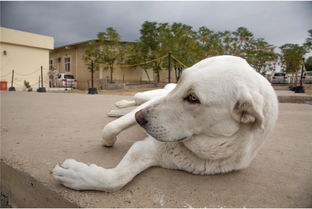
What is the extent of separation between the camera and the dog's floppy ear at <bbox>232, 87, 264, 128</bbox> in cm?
101

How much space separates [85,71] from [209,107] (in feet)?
78.0

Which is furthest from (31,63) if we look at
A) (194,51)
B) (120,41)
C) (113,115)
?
(113,115)

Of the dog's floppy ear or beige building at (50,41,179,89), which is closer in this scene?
the dog's floppy ear

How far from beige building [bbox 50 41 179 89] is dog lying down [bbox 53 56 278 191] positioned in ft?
64.0

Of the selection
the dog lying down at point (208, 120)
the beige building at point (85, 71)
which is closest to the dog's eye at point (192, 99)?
the dog lying down at point (208, 120)

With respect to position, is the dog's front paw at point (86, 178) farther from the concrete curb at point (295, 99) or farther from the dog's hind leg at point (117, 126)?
the concrete curb at point (295, 99)

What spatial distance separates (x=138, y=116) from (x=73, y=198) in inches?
22.0

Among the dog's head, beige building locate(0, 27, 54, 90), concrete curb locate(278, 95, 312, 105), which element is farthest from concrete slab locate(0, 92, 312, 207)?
beige building locate(0, 27, 54, 90)

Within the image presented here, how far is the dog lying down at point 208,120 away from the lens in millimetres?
1046

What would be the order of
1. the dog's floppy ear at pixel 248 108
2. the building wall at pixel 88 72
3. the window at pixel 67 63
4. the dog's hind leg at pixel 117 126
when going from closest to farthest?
the dog's floppy ear at pixel 248 108
the dog's hind leg at pixel 117 126
the building wall at pixel 88 72
the window at pixel 67 63

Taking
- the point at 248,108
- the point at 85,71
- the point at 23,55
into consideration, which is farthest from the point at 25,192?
the point at 85,71

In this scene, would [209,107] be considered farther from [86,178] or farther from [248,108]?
[86,178]

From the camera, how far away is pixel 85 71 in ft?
75.2

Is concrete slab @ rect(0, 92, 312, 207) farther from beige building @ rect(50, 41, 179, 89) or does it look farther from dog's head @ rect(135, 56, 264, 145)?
beige building @ rect(50, 41, 179, 89)
